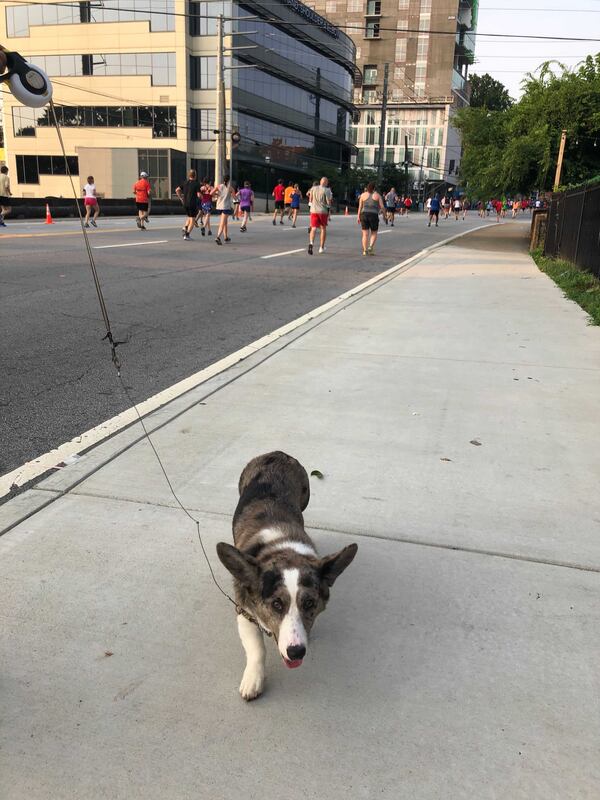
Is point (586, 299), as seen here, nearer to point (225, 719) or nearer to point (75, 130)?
point (225, 719)

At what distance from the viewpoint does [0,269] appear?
12.7 metres

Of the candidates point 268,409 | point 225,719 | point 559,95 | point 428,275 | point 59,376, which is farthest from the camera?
point 559,95

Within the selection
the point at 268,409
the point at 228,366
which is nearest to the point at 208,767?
the point at 268,409

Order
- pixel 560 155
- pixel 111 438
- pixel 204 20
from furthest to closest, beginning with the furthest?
pixel 204 20 < pixel 560 155 < pixel 111 438

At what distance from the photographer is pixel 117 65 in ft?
183

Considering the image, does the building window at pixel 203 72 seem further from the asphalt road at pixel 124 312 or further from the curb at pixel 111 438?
the curb at pixel 111 438

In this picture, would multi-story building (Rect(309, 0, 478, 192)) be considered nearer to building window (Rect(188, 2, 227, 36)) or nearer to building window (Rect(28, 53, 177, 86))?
building window (Rect(188, 2, 227, 36))

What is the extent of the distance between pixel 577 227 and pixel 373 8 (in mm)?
113879

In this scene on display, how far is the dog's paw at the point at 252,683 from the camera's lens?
239cm

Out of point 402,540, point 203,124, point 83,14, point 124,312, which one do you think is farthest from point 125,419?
point 83,14

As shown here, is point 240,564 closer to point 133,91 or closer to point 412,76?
point 133,91

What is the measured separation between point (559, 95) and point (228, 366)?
1925 cm

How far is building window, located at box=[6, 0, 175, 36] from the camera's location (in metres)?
53.9

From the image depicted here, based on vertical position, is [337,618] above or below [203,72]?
below
